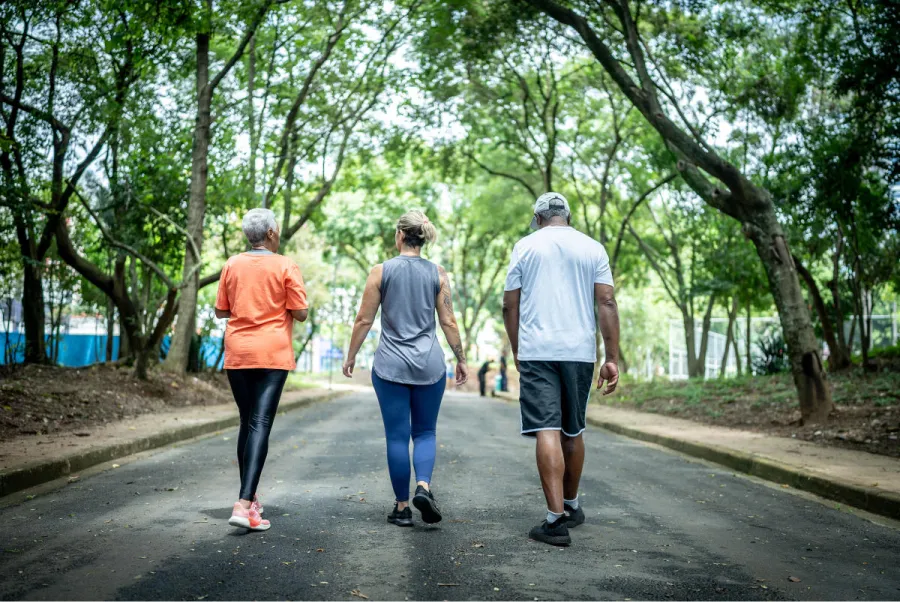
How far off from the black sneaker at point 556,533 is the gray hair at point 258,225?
2.53 metres

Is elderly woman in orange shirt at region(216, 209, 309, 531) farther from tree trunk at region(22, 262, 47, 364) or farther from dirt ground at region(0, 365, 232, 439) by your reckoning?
tree trunk at region(22, 262, 47, 364)

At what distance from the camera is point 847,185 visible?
1448 centimetres

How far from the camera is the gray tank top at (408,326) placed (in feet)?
17.8

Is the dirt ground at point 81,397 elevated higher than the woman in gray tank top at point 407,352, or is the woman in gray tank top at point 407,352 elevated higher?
the woman in gray tank top at point 407,352

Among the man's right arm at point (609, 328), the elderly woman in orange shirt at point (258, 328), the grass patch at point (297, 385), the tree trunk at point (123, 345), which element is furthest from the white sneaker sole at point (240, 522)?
the grass patch at point (297, 385)

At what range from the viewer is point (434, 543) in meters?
4.85

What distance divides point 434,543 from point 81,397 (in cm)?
909

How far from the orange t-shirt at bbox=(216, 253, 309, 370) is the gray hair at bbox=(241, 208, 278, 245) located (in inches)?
4.6

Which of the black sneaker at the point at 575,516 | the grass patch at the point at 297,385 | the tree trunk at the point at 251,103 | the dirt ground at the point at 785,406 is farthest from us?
the grass patch at the point at 297,385

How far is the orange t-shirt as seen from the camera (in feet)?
17.5

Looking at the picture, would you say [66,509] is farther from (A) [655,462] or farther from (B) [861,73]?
(B) [861,73]

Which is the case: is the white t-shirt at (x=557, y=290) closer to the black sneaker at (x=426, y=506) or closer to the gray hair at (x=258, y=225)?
the black sneaker at (x=426, y=506)

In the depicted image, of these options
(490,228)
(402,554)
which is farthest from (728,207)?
(490,228)

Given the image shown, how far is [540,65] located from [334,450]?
14717 mm
